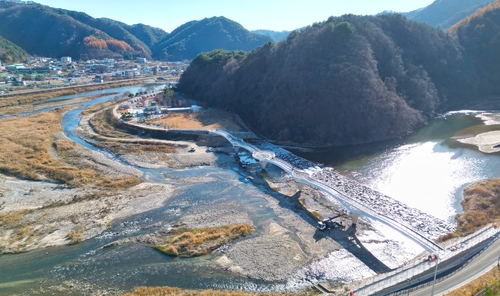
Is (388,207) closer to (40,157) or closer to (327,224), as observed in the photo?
(327,224)

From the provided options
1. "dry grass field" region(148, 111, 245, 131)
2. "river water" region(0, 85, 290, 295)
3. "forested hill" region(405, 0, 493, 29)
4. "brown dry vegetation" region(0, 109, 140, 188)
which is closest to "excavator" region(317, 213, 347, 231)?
"river water" region(0, 85, 290, 295)

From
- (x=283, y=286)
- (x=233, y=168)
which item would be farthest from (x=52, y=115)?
(x=283, y=286)

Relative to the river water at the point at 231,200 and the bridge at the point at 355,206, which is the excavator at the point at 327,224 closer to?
the bridge at the point at 355,206

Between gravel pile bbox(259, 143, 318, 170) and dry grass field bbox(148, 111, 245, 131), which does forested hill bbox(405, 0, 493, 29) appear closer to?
dry grass field bbox(148, 111, 245, 131)

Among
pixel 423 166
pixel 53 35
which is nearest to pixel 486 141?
pixel 423 166

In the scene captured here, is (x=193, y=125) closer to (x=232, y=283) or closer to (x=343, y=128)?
(x=343, y=128)

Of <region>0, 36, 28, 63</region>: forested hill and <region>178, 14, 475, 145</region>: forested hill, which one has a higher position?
<region>0, 36, 28, 63</region>: forested hill
